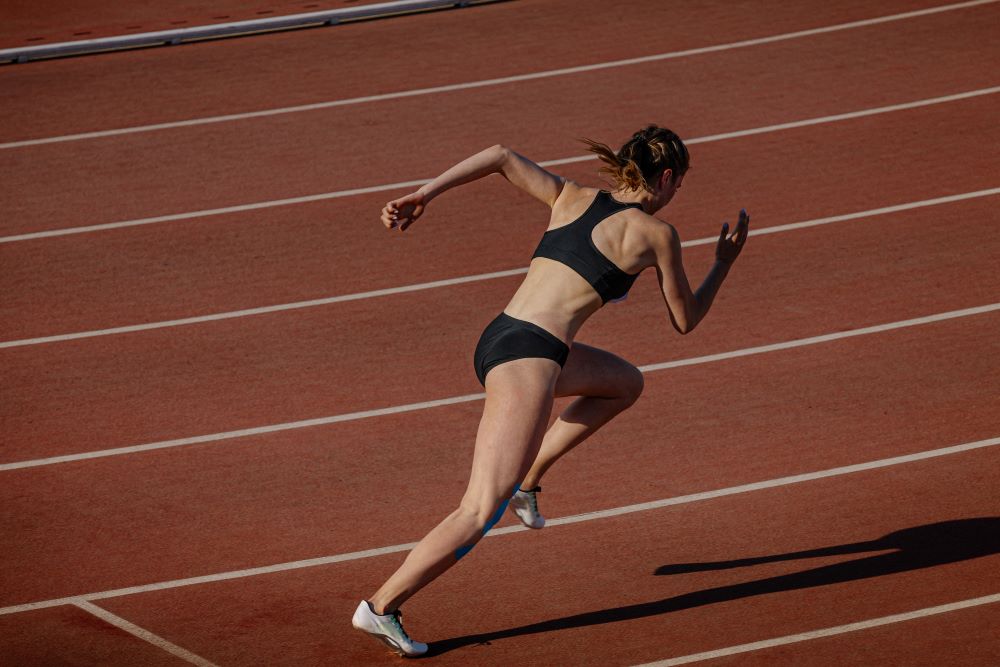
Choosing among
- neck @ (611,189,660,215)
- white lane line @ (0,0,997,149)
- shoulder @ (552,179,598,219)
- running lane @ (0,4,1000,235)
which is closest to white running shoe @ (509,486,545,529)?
shoulder @ (552,179,598,219)

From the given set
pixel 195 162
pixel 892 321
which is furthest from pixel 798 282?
pixel 195 162

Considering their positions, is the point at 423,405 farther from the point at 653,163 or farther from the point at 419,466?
the point at 653,163

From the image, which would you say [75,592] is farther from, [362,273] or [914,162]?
[914,162]

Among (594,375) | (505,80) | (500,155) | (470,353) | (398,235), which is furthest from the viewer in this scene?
(505,80)

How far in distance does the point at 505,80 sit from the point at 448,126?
1.09 m

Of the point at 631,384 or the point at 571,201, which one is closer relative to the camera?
the point at 571,201

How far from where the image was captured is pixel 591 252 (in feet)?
14.1

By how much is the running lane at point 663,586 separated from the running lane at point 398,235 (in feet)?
8.99

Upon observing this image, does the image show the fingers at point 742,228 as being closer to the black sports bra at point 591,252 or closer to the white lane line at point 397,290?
the black sports bra at point 591,252

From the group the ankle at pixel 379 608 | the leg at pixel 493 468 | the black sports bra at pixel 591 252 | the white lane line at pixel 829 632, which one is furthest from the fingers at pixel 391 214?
the white lane line at pixel 829 632

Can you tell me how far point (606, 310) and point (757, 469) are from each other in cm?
206

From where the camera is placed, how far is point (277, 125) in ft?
34.0

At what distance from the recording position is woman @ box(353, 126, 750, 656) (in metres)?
4.15

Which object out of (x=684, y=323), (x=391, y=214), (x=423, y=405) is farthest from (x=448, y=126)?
(x=684, y=323)
